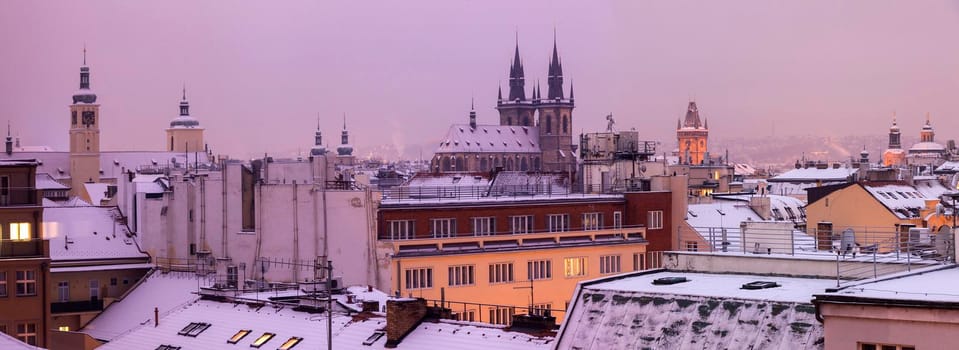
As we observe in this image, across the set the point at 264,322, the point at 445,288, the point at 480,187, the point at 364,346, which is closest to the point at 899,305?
the point at 364,346

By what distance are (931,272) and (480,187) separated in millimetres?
52548

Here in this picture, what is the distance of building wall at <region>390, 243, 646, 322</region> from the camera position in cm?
5553

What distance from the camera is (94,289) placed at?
213ft

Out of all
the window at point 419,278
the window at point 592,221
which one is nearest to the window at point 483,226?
the window at point 419,278

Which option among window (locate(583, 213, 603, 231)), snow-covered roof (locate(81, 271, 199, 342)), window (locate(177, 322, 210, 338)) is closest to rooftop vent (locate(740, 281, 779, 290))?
window (locate(177, 322, 210, 338))

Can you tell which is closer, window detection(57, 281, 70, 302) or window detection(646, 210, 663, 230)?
window detection(57, 281, 70, 302)

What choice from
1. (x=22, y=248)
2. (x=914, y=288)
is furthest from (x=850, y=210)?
(x=914, y=288)

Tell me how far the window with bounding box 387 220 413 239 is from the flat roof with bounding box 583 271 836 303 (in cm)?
2799

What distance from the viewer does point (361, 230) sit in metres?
55.8

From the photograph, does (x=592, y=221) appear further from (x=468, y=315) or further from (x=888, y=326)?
(x=888, y=326)

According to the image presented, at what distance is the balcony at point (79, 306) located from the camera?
206 feet

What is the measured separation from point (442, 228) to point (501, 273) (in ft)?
10.4

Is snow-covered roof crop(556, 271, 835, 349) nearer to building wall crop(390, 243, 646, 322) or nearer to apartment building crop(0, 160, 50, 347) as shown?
apartment building crop(0, 160, 50, 347)

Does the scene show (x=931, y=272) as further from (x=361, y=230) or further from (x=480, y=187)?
(x=480, y=187)
